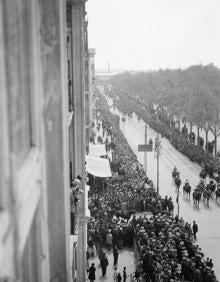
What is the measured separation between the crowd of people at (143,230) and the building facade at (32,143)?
864cm

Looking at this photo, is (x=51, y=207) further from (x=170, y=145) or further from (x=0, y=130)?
(x=170, y=145)

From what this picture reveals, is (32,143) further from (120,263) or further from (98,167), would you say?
(98,167)

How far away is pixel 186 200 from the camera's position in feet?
79.8

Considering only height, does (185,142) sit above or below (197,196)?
above

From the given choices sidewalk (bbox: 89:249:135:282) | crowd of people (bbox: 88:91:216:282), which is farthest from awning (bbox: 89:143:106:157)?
sidewalk (bbox: 89:249:135:282)

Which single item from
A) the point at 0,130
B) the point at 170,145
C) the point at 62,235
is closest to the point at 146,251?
the point at 62,235

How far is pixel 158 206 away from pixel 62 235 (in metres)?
15.0

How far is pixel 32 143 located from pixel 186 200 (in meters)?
21.4

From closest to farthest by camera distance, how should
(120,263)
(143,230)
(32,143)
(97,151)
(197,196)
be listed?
1. (32,143)
2. (143,230)
3. (120,263)
4. (197,196)
5. (97,151)

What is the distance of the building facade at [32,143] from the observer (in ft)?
7.97

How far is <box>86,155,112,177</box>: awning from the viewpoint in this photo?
20697 millimetres

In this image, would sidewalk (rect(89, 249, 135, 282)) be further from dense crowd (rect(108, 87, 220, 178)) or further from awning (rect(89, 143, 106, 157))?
dense crowd (rect(108, 87, 220, 178))

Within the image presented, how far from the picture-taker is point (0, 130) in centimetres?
232

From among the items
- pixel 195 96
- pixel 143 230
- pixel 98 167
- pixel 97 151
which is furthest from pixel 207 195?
pixel 195 96
